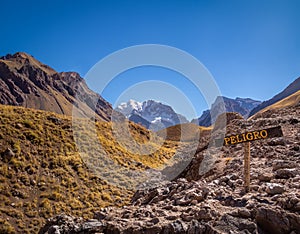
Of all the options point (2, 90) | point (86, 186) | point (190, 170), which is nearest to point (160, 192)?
point (190, 170)

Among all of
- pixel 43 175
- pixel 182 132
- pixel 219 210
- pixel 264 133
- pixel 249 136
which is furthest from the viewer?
pixel 182 132

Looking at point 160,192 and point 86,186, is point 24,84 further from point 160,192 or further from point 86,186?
point 160,192

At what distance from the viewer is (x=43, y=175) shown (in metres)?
20.2

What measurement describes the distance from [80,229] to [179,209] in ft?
11.2

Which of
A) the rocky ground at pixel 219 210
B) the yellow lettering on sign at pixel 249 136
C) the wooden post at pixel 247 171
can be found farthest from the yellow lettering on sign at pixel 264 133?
the rocky ground at pixel 219 210

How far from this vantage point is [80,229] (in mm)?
8438

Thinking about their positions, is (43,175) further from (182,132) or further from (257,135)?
(182,132)

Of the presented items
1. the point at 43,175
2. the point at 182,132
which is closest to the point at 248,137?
the point at 43,175

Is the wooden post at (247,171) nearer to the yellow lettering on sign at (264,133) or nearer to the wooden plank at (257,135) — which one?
the wooden plank at (257,135)

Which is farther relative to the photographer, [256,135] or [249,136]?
[249,136]

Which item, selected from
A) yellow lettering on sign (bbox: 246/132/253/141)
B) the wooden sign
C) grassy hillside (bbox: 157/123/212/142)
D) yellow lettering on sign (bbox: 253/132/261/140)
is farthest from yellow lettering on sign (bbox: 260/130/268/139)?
grassy hillside (bbox: 157/123/212/142)

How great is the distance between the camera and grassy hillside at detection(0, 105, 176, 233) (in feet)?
54.3

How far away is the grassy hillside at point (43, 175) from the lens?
16547mm

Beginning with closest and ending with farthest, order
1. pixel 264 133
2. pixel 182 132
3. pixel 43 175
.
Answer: pixel 264 133 < pixel 43 175 < pixel 182 132
